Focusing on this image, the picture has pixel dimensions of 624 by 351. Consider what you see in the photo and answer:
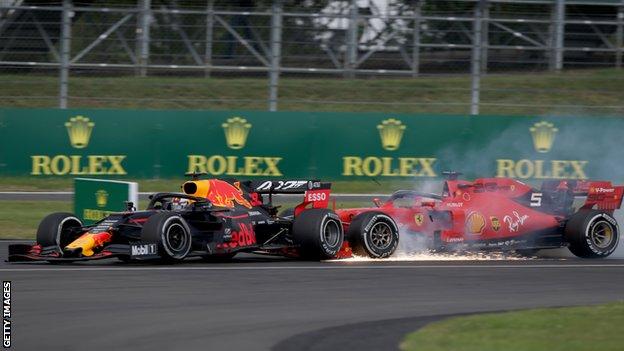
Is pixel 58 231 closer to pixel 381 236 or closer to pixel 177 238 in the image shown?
pixel 177 238

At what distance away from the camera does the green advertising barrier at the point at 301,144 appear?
2283 cm

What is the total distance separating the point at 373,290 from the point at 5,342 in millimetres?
4466

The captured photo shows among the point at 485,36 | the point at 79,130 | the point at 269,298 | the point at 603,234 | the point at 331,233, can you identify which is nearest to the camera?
the point at 269,298

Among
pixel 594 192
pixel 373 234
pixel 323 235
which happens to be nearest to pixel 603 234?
pixel 594 192

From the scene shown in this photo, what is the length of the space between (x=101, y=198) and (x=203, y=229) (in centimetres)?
296

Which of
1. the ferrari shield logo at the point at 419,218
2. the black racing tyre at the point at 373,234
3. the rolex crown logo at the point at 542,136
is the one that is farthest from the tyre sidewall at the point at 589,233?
the rolex crown logo at the point at 542,136

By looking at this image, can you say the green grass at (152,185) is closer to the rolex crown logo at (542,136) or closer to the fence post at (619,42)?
the rolex crown logo at (542,136)

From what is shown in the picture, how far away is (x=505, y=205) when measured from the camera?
15.8 metres

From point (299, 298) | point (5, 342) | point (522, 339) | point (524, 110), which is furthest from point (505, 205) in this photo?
point (524, 110)

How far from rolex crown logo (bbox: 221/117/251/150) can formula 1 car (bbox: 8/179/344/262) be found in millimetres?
8087

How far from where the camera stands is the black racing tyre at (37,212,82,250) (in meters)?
13.9

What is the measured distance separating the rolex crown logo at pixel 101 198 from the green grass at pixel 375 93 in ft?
26.2

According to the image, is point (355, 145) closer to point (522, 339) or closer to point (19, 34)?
point (19, 34)

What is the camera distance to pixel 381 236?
1491 centimetres
